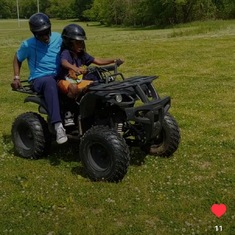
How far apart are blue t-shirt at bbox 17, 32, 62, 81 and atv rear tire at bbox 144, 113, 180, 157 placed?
178 cm

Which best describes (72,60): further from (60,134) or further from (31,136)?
(31,136)

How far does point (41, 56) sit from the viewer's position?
610cm

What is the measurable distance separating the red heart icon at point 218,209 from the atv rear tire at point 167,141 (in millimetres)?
1462

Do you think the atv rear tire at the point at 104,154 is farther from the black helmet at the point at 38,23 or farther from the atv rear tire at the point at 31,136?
the black helmet at the point at 38,23

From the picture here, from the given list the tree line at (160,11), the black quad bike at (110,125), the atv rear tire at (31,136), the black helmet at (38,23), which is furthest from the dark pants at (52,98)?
the tree line at (160,11)

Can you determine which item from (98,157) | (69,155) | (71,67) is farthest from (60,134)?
(71,67)

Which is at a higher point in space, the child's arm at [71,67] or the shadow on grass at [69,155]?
the child's arm at [71,67]

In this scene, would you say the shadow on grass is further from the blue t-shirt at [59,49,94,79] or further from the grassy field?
the blue t-shirt at [59,49,94,79]

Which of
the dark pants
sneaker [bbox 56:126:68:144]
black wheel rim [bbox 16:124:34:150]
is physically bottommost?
black wheel rim [bbox 16:124:34:150]

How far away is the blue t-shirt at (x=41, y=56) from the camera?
610 centimetres

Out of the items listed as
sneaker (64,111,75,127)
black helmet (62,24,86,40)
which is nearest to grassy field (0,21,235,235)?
sneaker (64,111,75,127)

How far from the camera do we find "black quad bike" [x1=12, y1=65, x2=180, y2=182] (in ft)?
16.8

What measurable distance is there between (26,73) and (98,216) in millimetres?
13103

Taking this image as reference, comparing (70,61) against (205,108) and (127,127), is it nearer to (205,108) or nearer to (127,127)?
(127,127)
